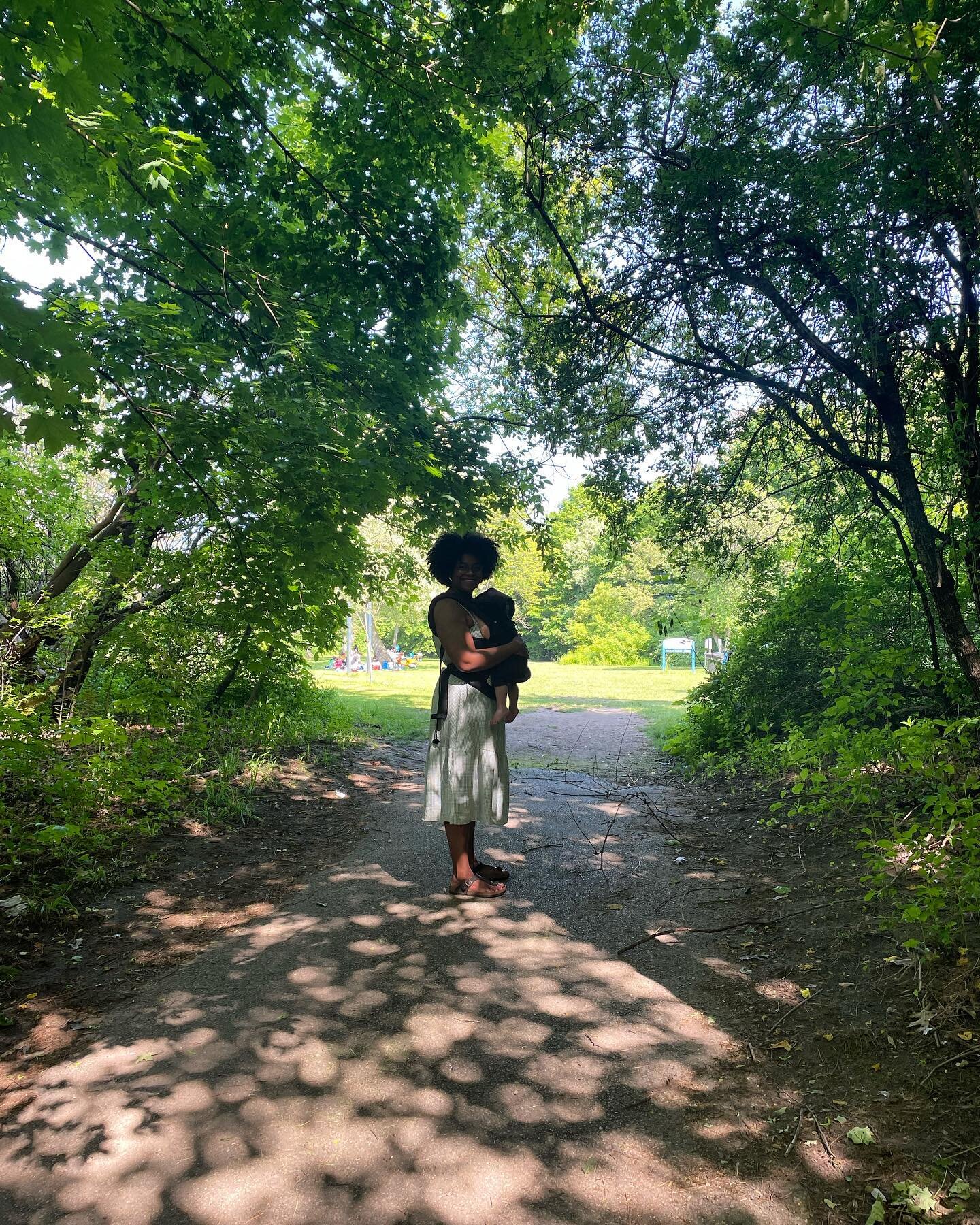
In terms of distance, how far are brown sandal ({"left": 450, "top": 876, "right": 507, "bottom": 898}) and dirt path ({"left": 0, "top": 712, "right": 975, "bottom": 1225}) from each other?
10 cm

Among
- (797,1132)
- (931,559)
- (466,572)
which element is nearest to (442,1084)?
(797,1132)

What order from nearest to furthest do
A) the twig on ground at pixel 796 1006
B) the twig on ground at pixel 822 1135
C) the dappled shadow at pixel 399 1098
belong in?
1. the dappled shadow at pixel 399 1098
2. the twig on ground at pixel 822 1135
3. the twig on ground at pixel 796 1006

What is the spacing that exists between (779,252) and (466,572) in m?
2.85

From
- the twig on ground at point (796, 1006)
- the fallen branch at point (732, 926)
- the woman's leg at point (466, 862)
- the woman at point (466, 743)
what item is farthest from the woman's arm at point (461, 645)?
the twig on ground at point (796, 1006)

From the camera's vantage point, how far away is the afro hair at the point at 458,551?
4.79m

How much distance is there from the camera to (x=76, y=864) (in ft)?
15.9

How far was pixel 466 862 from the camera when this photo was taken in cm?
471

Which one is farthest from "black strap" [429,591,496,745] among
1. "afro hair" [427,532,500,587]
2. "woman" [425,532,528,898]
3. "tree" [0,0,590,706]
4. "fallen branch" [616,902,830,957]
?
"fallen branch" [616,902,830,957]

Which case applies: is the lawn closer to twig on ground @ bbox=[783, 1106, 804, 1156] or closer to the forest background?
the forest background

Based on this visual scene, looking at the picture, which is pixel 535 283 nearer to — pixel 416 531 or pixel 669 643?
pixel 416 531

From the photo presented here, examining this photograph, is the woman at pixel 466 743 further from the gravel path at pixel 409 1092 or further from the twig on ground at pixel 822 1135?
the twig on ground at pixel 822 1135

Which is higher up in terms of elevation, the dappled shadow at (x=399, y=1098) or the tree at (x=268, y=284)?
the tree at (x=268, y=284)

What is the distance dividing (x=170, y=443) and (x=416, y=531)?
6.65 ft

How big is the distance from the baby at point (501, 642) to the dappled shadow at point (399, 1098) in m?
1.34
